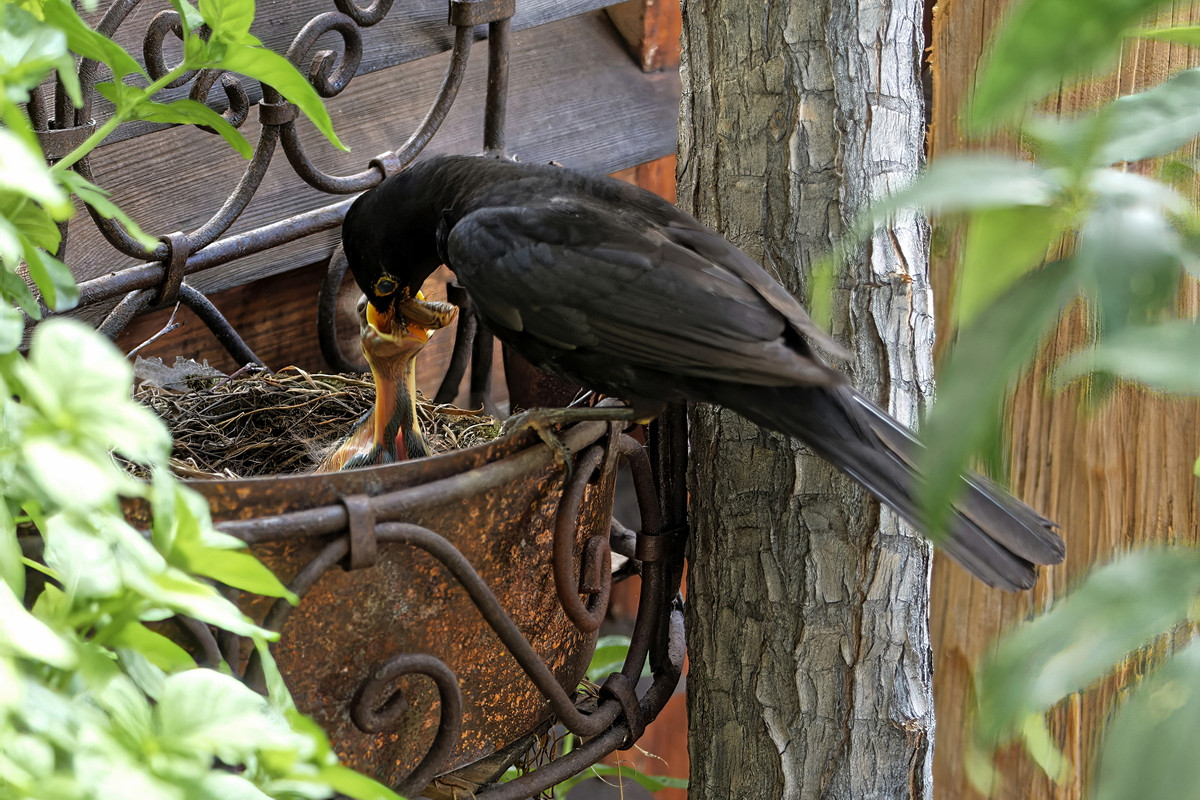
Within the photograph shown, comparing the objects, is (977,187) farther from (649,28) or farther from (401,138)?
(649,28)

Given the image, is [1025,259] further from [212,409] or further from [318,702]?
[212,409]

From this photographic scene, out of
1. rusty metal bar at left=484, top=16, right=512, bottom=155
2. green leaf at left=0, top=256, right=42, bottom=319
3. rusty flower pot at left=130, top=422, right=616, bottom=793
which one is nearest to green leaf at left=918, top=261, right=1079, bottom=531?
green leaf at left=0, top=256, right=42, bottom=319

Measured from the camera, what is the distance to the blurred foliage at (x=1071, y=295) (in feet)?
0.73

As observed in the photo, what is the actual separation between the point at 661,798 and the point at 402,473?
1.89 m

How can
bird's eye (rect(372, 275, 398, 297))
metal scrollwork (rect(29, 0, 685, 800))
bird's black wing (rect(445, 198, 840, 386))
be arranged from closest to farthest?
metal scrollwork (rect(29, 0, 685, 800)) → bird's black wing (rect(445, 198, 840, 386)) → bird's eye (rect(372, 275, 398, 297))

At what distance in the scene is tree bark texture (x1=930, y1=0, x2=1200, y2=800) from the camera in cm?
137

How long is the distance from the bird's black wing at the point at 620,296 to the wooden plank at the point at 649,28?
0.92 m

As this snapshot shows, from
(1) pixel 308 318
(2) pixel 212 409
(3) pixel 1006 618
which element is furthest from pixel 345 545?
(3) pixel 1006 618

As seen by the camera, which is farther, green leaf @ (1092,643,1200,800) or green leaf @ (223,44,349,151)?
green leaf @ (223,44,349,151)

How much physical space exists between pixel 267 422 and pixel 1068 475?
1.09m

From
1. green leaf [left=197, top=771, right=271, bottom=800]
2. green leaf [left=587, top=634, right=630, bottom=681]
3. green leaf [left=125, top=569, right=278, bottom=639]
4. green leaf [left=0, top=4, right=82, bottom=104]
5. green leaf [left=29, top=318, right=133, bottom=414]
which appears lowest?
green leaf [left=587, top=634, right=630, bottom=681]

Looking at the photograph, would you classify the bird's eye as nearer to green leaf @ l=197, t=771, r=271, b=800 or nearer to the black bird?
the black bird

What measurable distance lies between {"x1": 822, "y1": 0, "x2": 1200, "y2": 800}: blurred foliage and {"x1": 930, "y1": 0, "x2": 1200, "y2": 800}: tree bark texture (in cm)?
107

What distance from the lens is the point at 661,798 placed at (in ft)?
8.01
